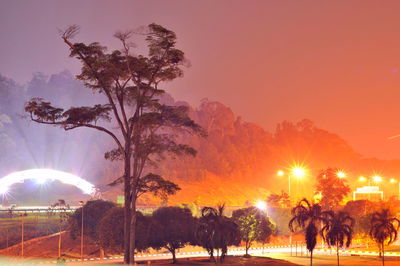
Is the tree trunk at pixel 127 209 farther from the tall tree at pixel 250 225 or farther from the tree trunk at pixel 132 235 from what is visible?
the tall tree at pixel 250 225

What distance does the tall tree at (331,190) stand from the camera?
133000mm

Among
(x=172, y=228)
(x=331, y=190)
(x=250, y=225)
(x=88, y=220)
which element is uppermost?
(x=331, y=190)

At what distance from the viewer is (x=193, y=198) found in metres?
162

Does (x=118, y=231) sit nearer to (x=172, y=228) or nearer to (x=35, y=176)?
(x=172, y=228)

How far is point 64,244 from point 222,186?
113510 mm

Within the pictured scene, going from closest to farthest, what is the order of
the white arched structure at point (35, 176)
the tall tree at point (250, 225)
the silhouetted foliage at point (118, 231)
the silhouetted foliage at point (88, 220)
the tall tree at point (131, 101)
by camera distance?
the tall tree at point (131, 101) < the silhouetted foliage at point (118, 231) < the tall tree at point (250, 225) < the silhouetted foliage at point (88, 220) < the white arched structure at point (35, 176)

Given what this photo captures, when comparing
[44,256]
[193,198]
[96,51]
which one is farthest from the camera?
[193,198]

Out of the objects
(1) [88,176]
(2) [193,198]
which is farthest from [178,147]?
(1) [88,176]

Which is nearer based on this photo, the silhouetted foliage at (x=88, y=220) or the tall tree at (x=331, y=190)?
the silhouetted foliage at (x=88, y=220)

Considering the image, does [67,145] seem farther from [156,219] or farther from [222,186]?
[156,219]

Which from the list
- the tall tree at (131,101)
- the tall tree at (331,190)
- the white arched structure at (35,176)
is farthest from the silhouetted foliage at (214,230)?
the tall tree at (331,190)

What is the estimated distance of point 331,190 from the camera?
13375cm

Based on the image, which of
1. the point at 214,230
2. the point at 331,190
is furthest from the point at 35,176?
the point at 214,230

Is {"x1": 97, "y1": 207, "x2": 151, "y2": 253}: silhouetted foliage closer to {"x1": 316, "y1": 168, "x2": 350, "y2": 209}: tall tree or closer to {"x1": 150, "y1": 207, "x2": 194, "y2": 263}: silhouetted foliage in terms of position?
{"x1": 150, "y1": 207, "x2": 194, "y2": 263}: silhouetted foliage
